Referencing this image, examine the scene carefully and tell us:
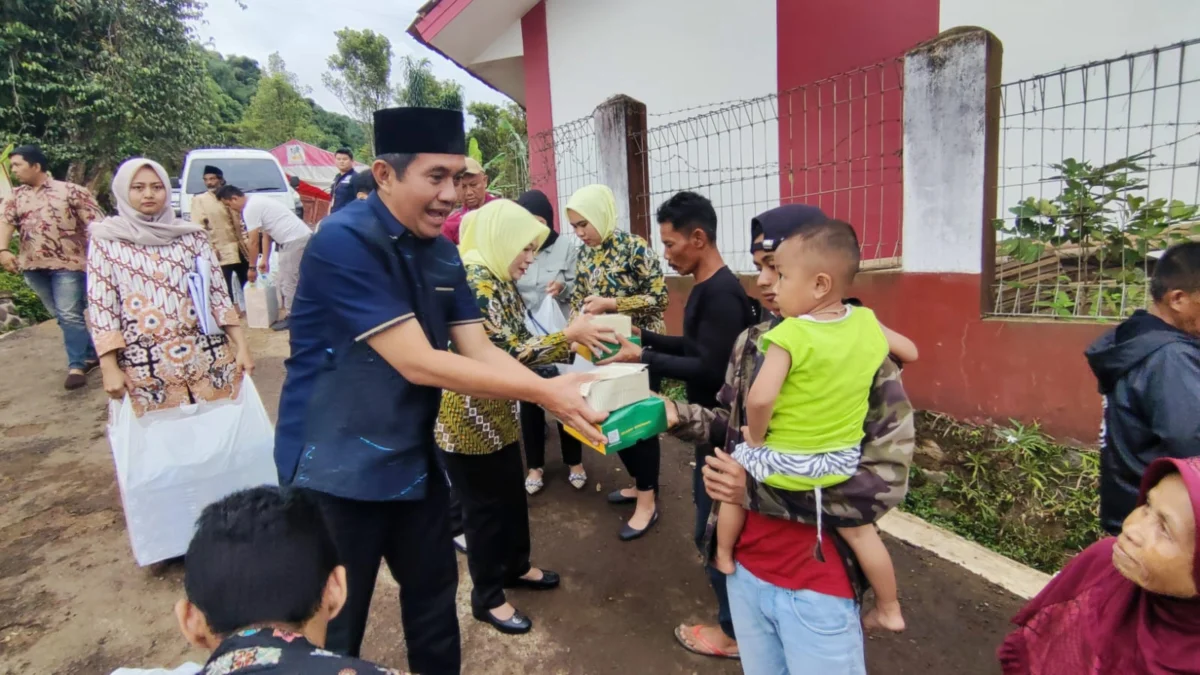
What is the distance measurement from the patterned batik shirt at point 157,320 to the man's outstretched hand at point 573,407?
221cm

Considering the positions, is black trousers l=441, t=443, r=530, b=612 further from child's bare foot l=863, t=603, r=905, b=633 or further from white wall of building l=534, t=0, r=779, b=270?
white wall of building l=534, t=0, r=779, b=270

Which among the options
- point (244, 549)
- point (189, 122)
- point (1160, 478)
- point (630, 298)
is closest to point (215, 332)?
point (630, 298)

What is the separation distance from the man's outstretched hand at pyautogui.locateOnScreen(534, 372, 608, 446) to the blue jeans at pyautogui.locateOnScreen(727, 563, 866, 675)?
539 mm

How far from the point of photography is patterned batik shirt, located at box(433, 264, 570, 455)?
2.35 m

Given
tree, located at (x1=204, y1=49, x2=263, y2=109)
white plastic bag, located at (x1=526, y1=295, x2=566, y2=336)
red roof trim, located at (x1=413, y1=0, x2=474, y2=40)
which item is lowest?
white plastic bag, located at (x1=526, y1=295, x2=566, y2=336)

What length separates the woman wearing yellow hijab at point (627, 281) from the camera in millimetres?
3254

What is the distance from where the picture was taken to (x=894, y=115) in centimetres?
528

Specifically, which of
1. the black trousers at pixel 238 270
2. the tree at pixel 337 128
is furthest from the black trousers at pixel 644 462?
the tree at pixel 337 128

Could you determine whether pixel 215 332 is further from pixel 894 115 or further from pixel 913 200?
pixel 894 115

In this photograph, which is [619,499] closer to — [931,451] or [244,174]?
[931,451]

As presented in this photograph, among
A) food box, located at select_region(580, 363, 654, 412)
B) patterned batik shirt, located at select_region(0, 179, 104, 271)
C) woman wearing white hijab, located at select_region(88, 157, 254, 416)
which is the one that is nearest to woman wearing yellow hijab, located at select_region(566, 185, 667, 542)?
food box, located at select_region(580, 363, 654, 412)

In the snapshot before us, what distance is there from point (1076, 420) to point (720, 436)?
8.18 feet

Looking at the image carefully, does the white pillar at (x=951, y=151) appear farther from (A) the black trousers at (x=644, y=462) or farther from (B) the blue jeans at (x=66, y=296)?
(B) the blue jeans at (x=66, y=296)

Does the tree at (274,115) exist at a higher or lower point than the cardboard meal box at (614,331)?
higher
